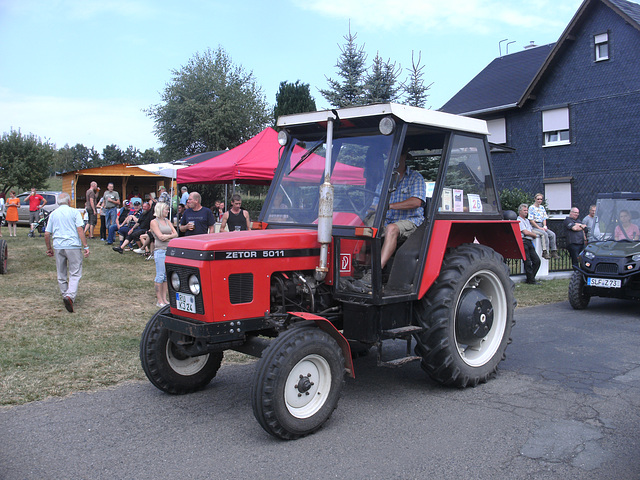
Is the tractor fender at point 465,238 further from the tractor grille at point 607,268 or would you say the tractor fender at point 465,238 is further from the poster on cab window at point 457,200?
the tractor grille at point 607,268

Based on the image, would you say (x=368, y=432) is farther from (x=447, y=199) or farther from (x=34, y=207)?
(x=34, y=207)

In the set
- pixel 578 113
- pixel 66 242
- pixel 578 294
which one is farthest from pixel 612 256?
pixel 578 113

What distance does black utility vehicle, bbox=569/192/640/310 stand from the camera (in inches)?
356

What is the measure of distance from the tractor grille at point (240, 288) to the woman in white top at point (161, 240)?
435 centimetres

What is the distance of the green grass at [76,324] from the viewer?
5.50m

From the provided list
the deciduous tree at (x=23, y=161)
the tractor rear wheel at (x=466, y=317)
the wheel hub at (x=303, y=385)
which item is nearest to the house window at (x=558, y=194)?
the tractor rear wheel at (x=466, y=317)

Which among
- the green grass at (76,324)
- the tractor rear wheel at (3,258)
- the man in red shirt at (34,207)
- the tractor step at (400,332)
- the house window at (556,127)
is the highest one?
the house window at (556,127)

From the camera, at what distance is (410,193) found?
5.27 meters

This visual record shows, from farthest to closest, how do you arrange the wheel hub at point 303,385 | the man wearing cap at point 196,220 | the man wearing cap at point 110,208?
1. the man wearing cap at point 110,208
2. the man wearing cap at point 196,220
3. the wheel hub at point 303,385

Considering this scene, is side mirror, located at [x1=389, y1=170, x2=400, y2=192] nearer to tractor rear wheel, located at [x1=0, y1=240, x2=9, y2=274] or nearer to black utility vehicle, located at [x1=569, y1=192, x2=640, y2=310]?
black utility vehicle, located at [x1=569, y1=192, x2=640, y2=310]

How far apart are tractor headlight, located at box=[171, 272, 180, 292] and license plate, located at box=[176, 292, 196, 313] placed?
48 millimetres

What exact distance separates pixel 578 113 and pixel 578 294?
15881mm

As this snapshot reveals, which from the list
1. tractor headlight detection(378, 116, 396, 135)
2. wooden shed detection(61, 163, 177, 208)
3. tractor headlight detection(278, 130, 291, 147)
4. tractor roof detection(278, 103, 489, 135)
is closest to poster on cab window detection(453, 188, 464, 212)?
tractor roof detection(278, 103, 489, 135)

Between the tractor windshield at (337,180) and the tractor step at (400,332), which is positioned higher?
the tractor windshield at (337,180)
